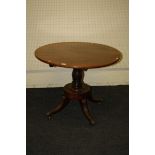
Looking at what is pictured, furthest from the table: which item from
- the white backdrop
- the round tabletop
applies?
the white backdrop

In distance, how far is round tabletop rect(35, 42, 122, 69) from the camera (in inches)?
103

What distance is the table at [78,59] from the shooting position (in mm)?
2650

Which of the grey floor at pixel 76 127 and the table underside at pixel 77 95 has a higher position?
the table underside at pixel 77 95

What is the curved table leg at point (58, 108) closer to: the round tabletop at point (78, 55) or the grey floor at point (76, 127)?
the grey floor at point (76, 127)

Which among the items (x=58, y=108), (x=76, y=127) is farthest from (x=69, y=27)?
(x=76, y=127)

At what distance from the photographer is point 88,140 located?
2.63 metres

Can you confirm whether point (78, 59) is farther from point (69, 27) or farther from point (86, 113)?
point (69, 27)

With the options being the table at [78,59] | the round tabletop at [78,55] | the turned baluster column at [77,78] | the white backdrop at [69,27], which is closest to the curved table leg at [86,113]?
the table at [78,59]

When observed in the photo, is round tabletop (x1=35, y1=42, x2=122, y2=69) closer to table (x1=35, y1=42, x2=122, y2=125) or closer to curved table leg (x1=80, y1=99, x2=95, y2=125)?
table (x1=35, y1=42, x2=122, y2=125)
